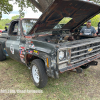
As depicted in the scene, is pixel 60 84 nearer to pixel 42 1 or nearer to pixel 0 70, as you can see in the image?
pixel 0 70

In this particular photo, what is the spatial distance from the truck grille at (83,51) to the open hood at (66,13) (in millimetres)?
1145

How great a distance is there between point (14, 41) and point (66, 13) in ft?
6.77

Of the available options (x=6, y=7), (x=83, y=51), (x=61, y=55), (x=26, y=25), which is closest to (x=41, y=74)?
(x=61, y=55)

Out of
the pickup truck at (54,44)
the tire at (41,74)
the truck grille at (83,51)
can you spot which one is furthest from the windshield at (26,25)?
the truck grille at (83,51)

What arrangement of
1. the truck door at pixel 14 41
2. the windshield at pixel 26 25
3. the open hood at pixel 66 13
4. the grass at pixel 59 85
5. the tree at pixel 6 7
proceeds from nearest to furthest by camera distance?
the grass at pixel 59 85 < the open hood at pixel 66 13 < the windshield at pixel 26 25 < the truck door at pixel 14 41 < the tree at pixel 6 7

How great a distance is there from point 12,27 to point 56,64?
109 inches

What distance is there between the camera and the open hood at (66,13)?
108 inches

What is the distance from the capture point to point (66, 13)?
332cm

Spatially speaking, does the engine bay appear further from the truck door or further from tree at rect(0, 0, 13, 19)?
tree at rect(0, 0, 13, 19)

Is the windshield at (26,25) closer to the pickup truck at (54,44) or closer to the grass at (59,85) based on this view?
the pickup truck at (54,44)

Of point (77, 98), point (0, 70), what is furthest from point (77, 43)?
point (0, 70)

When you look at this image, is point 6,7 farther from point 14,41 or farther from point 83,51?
point 83,51

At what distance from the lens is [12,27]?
4.21 meters

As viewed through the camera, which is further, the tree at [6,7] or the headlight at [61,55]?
the tree at [6,7]
